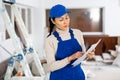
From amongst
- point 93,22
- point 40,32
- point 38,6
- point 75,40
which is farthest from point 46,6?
point 75,40

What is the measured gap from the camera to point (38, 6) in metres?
4.74

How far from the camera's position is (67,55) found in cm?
151

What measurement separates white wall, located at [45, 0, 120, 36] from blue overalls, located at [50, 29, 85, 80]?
328cm

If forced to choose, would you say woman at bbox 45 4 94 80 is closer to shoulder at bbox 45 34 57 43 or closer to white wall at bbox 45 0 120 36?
shoulder at bbox 45 34 57 43

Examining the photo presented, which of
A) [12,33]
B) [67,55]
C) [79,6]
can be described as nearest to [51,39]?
[67,55]

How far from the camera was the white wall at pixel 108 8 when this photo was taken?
464 centimetres

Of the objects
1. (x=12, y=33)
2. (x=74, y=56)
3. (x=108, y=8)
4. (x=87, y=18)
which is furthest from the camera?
(x=87, y=18)

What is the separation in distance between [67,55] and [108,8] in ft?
11.2

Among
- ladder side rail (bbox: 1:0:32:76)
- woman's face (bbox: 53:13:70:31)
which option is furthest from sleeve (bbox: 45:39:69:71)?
ladder side rail (bbox: 1:0:32:76)

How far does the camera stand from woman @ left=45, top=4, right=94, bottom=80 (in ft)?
4.81

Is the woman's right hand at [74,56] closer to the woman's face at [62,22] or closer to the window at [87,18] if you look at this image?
the woman's face at [62,22]

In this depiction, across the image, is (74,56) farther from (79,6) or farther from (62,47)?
(79,6)

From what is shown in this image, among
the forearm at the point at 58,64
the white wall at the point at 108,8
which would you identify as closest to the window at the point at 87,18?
the white wall at the point at 108,8

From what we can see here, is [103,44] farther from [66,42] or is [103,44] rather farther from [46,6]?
[66,42]
